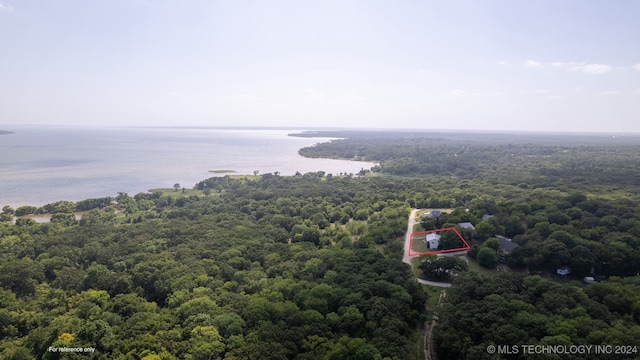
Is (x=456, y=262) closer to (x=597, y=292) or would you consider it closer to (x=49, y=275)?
(x=597, y=292)

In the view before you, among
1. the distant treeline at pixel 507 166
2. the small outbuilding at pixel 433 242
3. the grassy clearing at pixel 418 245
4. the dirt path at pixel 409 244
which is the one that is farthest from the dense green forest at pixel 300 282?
the distant treeline at pixel 507 166

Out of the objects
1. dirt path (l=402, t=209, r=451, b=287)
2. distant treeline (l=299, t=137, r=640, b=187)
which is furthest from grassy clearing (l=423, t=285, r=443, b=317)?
distant treeline (l=299, t=137, r=640, b=187)

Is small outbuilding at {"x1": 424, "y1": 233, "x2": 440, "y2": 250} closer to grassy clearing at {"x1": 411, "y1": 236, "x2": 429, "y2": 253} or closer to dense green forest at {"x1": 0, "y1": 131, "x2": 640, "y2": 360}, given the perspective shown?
grassy clearing at {"x1": 411, "y1": 236, "x2": 429, "y2": 253}

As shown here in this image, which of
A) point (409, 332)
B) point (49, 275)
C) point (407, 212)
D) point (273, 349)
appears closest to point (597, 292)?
point (409, 332)

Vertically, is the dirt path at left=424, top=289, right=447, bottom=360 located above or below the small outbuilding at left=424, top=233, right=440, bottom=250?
below

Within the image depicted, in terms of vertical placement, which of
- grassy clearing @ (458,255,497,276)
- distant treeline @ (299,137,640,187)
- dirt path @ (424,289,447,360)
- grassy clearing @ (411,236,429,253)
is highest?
distant treeline @ (299,137,640,187)

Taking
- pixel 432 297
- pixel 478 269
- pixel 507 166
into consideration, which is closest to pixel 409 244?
pixel 478 269

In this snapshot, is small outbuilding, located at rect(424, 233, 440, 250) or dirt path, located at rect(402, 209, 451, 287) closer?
dirt path, located at rect(402, 209, 451, 287)

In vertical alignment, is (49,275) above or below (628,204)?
below
